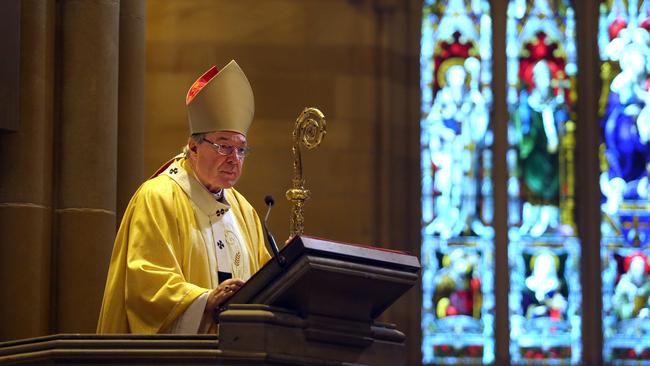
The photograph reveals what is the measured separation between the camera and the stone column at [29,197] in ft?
26.1

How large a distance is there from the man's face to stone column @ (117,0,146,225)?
164cm

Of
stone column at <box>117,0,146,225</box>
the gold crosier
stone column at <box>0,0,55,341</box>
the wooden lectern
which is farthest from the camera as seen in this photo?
stone column at <box>117,0,146,225</box>

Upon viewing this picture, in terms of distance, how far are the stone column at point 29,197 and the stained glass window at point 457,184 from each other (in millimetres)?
2998

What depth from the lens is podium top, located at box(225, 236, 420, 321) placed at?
547cm

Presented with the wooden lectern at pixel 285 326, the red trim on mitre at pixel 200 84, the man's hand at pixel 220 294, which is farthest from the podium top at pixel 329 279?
the red trim on mitre at pixel 200 84

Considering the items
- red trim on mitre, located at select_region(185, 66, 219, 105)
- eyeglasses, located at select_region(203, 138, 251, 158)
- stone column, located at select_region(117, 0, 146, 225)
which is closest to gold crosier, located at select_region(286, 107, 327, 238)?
eyeglasses, located at select_region(203, 138, 251, 158)

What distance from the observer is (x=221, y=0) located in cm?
1038

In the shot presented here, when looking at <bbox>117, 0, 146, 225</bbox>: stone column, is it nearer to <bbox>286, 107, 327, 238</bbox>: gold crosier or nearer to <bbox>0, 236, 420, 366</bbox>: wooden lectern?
<bbox>286, 107, 327, 238</bbox>: gold crosier

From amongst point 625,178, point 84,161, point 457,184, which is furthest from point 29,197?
point 625,178

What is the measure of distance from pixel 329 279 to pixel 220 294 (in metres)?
0.85

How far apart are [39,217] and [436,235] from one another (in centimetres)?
316

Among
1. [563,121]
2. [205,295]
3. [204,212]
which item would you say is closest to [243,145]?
[204,212]

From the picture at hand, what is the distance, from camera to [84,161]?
8.19m

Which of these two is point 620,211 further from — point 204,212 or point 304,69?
point 204,212
